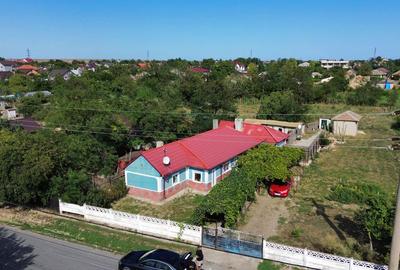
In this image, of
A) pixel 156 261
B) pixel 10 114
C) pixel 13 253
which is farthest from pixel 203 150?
pixel 10 114

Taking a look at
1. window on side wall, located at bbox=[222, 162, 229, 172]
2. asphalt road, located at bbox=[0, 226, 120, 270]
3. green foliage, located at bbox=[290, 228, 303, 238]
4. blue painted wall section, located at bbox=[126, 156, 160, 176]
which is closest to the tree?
window on side wall, located at bbox=[222, 162, 229, 172]

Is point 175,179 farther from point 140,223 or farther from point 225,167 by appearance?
point 140,223

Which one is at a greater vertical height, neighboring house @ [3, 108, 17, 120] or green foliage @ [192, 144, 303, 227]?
green foliage @ [192, 144, 303, 227]

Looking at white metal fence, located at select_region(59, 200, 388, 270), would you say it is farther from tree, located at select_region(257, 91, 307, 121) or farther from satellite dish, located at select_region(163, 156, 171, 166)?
tree, located at select_region(257, 91, 307, 121)

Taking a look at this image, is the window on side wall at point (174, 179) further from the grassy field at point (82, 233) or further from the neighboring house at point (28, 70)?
the neighboring house at point (28, 70)

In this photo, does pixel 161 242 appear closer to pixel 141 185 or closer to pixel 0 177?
pixel 141 185

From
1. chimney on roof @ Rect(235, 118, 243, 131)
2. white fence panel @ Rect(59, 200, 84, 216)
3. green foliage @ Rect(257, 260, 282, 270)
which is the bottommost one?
green foliage @ Rect(257, 260, 282, 270)
